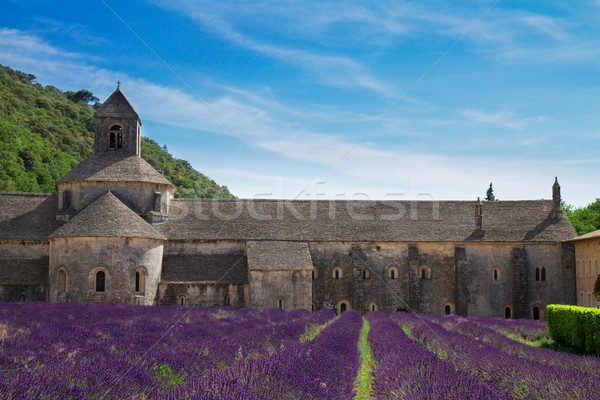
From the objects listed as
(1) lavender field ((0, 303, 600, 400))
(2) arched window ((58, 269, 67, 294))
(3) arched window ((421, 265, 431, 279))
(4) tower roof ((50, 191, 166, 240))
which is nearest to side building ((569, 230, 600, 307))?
(3) arched window ((421, 265, 431, 279))

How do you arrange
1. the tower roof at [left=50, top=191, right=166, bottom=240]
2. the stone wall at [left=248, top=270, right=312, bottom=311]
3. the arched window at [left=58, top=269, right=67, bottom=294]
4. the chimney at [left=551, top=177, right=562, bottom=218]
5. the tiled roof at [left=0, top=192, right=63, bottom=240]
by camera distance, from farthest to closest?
1. the chimney at [left=551, top=177, right=562, bottom=218]
2. the tiled roof at [left=0, top=192, right=63, bottom=240]
3. the stone wall at [left=248, top=270, right=312, bottom=311]
4. the arched window at [left=58, top=269, right=67, bottom=294]
5. the tower roof at [left=50, top=191, right=166, bottom=240]

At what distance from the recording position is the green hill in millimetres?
67688

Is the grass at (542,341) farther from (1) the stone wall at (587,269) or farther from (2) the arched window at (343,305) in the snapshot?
(2) the arched window at (343,305)

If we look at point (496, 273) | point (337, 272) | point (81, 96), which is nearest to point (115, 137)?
point (337, 272)

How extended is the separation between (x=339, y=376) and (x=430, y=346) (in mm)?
8837

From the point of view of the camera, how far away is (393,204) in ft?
147

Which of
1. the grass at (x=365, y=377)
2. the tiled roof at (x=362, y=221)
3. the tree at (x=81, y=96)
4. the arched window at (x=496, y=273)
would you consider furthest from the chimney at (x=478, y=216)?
the tree at (x=81, y=96)

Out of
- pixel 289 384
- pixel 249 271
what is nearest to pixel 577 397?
pixel 289 384

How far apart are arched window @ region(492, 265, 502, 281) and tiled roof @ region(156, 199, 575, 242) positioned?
2.10 m

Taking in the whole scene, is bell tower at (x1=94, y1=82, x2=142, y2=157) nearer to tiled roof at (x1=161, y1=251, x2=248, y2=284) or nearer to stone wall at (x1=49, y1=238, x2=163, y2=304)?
tiled roof at (x1=161, y1=251, x2=248, y2=284)

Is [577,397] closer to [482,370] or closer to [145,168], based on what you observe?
[482,370]

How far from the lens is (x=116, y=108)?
41562 mm

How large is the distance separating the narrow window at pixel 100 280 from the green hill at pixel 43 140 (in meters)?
34.3

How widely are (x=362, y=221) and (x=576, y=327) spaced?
2345 cm
